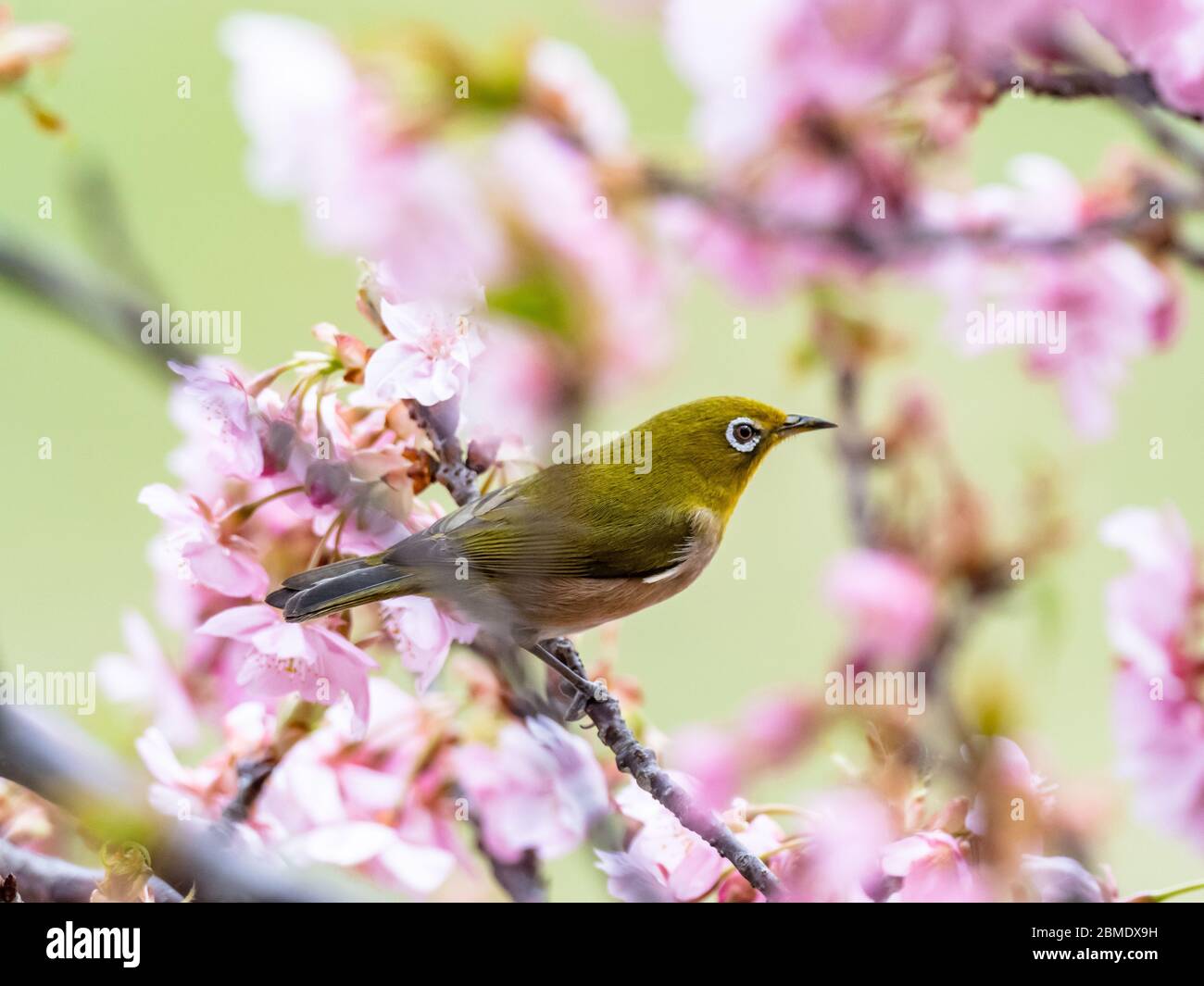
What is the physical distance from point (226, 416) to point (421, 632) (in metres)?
0.16

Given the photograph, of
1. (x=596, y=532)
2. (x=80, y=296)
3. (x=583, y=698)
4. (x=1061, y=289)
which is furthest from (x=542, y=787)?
(x=1061, y=289)

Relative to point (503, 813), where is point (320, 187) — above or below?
above

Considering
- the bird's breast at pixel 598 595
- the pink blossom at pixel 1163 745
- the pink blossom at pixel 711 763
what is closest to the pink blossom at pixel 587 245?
the bird's breast at pixel 598 595

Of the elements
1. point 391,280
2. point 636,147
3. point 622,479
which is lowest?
point 622,479

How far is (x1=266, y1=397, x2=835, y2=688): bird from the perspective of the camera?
0.63 meters

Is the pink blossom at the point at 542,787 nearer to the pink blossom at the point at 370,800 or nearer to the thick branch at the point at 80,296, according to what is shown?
the pink blossom at the point at 370,800

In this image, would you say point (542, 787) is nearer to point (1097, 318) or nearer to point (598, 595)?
point (598, 595)

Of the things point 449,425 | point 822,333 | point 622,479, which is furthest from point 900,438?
point 449,425

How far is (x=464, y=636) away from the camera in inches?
25.1

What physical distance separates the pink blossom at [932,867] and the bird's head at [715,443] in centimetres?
25

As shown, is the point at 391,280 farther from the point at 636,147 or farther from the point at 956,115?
the point at 956,115

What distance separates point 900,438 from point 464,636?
31cm

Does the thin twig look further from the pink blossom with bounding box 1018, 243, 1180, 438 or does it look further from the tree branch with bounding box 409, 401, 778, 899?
the pink blossom with bounding box 1018, 243, 1180, 438
